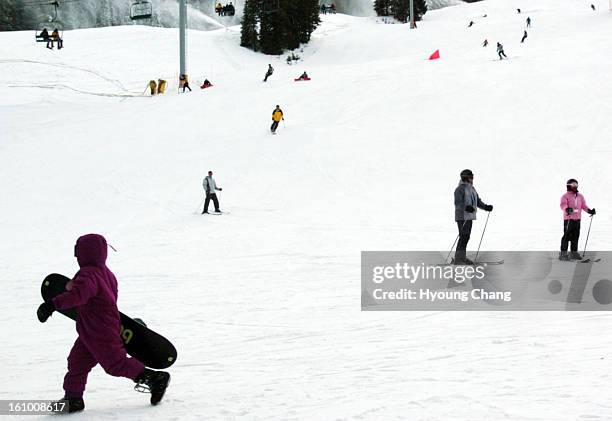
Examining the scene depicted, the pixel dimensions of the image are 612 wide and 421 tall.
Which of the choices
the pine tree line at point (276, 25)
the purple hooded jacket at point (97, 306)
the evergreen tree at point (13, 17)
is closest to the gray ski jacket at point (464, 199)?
the purple hooded jacket at point (97, 306)

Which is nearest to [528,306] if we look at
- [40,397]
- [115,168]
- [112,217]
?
[40,397]

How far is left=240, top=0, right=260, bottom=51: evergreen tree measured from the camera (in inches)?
2315

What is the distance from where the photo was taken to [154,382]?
448 centimetres

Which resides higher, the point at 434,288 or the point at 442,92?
the point at 442,92

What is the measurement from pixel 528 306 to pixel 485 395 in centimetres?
286

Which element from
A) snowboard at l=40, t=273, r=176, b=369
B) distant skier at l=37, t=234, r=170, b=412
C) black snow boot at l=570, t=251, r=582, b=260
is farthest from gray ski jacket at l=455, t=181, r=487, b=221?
distant skier at l=37, t=234, r=170, b=412

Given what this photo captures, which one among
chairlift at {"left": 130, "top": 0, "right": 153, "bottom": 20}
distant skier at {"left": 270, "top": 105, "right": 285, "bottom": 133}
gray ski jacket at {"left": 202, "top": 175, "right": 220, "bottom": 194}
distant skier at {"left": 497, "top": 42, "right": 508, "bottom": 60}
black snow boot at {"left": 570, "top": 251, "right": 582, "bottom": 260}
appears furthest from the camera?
chairlift at {"left": 130, "top": 0, "right": 153, "bottom": 20}

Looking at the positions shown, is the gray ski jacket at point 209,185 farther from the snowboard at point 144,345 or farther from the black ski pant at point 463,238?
the snowboard at point 144,345

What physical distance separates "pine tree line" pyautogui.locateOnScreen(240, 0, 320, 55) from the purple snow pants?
5545 cm

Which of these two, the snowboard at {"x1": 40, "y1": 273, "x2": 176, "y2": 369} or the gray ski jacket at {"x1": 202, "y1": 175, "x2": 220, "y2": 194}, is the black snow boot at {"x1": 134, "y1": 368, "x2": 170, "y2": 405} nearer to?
the snowboard at {"x1": 40, "y1": 273, "x2": 176, "y2": 369}

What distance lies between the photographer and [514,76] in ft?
95.9

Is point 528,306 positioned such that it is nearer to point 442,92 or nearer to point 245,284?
point 245,284

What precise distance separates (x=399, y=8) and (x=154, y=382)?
78.2 meters

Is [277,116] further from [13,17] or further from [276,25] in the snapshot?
[13,17]
